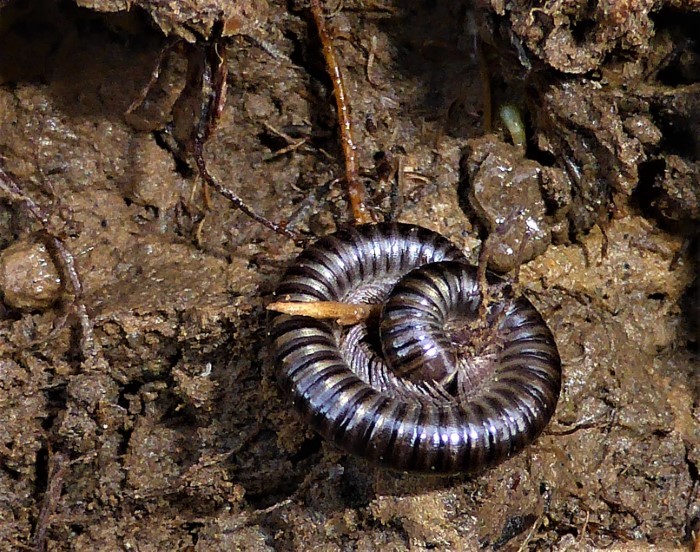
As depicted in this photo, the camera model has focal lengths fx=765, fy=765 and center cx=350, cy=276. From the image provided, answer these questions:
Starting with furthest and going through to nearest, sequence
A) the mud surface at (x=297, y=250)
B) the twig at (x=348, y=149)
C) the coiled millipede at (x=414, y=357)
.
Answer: the twig at (x=348, y=149)
the mud surface at (x=297, y=250)
the coiled millipede at (x=414, y=357)

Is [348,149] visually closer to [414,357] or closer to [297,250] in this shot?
[297,250]

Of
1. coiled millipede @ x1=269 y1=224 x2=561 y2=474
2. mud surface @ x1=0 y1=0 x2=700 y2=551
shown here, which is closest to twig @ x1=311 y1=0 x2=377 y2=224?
mud surface @ x1=0 y1=0 x2=700 y2=551

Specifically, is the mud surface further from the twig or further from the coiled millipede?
the coiled millipede

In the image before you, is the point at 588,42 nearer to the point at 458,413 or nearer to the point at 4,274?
the point at 458,413

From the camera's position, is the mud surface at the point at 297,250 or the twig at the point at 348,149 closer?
the mud surface at the point at 297,250

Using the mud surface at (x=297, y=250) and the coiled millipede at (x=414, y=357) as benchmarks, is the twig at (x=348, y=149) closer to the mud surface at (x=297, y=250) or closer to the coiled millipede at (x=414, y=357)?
the mud surface at (x=297, y=250)

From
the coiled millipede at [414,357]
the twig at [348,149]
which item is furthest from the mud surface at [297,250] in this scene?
the coiled millipede at [414,357]
